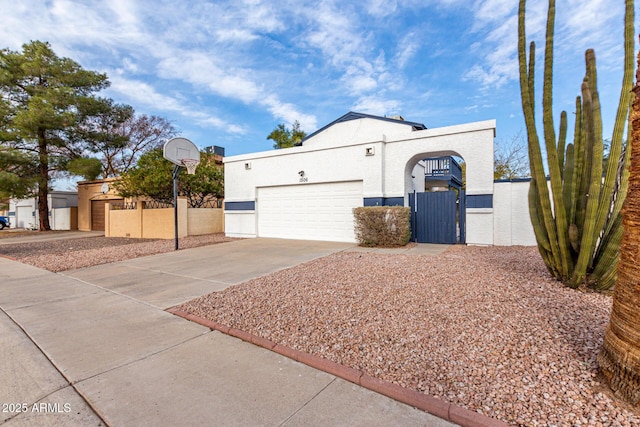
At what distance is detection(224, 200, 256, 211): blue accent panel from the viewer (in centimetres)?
1338

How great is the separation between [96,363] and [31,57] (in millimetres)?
22815

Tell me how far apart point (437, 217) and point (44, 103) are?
21.1 meters

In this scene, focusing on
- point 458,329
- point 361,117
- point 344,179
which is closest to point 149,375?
point 458,329

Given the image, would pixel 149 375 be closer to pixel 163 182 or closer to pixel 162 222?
pixel 163 182

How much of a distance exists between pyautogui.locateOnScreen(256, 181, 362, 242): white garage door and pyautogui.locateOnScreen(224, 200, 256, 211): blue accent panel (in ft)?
0.87

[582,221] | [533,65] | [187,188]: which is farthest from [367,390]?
[187,188]

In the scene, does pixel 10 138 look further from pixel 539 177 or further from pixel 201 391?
pixel 539 177

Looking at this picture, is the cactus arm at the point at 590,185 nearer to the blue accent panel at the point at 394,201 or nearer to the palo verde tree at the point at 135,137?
the blue accent panel at the point at 394,201

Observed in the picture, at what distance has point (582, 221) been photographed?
4.30 metres

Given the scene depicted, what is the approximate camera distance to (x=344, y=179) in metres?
11.1

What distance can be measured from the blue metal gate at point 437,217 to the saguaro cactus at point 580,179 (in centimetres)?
497

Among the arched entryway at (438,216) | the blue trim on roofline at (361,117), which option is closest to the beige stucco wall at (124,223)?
the blue trim on roofline at (361,117)

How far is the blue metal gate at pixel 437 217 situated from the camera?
988cm

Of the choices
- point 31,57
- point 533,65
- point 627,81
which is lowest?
point 627,81
